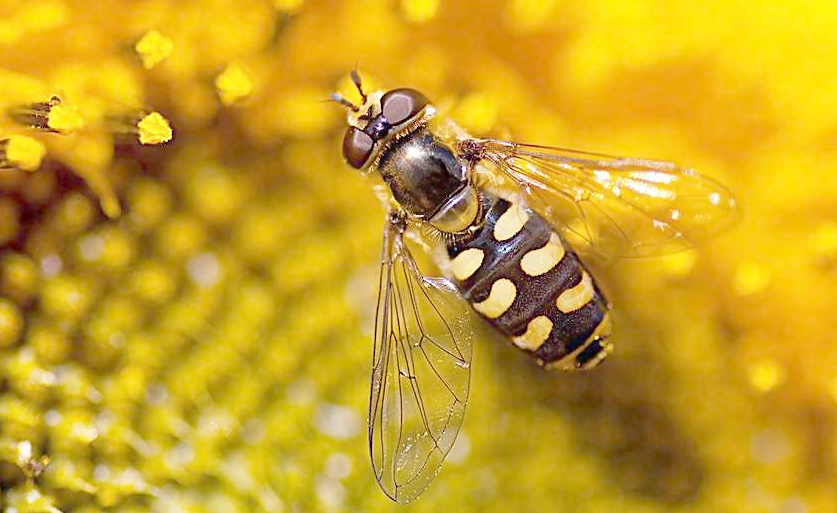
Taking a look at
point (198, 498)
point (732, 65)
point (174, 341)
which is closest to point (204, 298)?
point (174, 341)

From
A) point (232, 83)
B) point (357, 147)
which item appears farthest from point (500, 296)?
point (232, 83)

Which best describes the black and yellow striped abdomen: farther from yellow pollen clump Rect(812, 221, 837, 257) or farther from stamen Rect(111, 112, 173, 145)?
yellow pollen clump Rect(812, 221, 837, 257)

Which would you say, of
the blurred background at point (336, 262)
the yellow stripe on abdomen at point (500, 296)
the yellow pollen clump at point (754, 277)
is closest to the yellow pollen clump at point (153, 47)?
the blurred background at point (336, 262)

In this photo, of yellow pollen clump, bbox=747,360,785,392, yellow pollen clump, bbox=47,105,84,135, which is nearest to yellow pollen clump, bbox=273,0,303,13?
yellow pollen clump, bbox=47,105,84,135

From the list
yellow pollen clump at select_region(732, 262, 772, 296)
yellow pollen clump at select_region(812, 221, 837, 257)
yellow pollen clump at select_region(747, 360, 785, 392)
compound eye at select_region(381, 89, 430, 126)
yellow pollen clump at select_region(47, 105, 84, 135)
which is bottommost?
yellow pollen clump at select_region(747, 360, 785, 392)

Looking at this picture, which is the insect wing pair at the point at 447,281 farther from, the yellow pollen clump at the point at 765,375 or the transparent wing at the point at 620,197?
the yellow pollen clump at the point at 765,375
